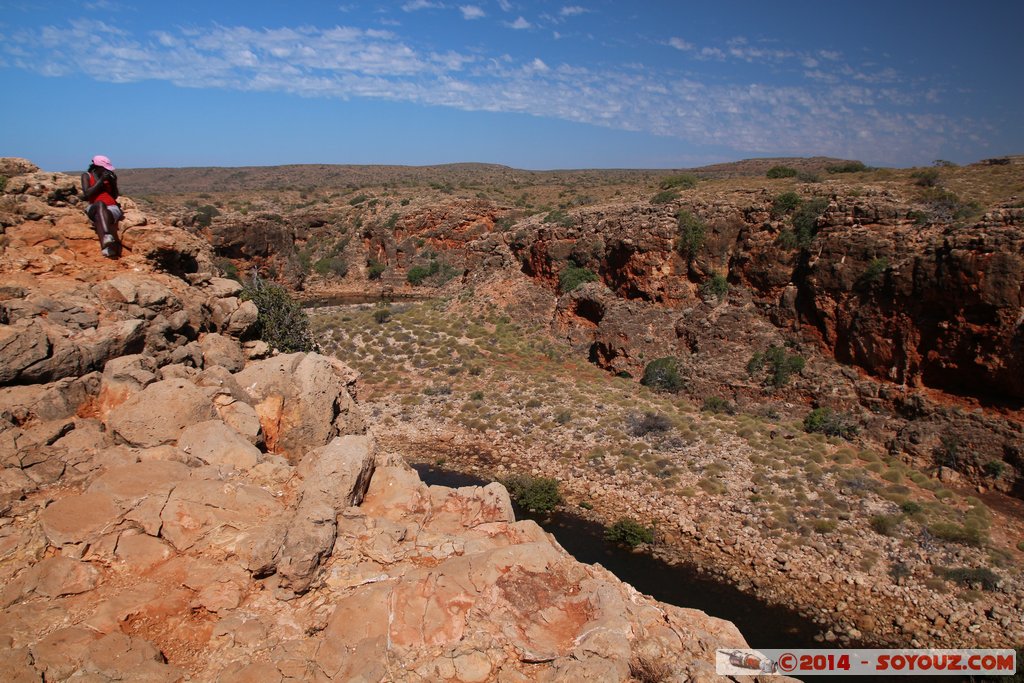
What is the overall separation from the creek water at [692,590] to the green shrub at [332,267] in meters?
44.2

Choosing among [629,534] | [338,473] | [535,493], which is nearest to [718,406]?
[629,534]

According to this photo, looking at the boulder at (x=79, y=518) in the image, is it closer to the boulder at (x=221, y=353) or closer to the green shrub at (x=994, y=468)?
the boulder at (x=221, y=353)

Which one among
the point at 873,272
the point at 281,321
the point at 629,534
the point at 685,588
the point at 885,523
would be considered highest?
the point at 873,272

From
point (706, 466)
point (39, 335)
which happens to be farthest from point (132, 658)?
point (706, 466)

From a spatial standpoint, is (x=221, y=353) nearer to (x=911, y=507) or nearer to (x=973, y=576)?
(x=973, y=576)

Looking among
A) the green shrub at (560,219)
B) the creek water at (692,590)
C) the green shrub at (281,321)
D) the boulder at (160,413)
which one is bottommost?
the creek water at (692,590)

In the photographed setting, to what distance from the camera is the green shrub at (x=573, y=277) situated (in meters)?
33.0

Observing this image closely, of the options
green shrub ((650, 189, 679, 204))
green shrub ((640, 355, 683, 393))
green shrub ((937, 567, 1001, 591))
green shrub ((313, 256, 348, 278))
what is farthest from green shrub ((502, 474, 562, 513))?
green shrub ((313, 256, 348, 278))

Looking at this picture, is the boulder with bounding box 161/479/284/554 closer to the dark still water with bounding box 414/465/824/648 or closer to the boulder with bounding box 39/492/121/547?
the boulder with bounding box 39/492/121/547

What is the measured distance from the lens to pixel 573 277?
109ft

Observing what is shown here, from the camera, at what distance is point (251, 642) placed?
17.1ft

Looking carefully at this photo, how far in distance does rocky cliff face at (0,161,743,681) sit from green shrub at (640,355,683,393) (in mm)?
19978

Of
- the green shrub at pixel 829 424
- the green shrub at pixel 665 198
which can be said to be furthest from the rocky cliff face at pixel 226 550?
the green shrub at pixel 665 198

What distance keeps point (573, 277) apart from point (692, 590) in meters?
20.9
